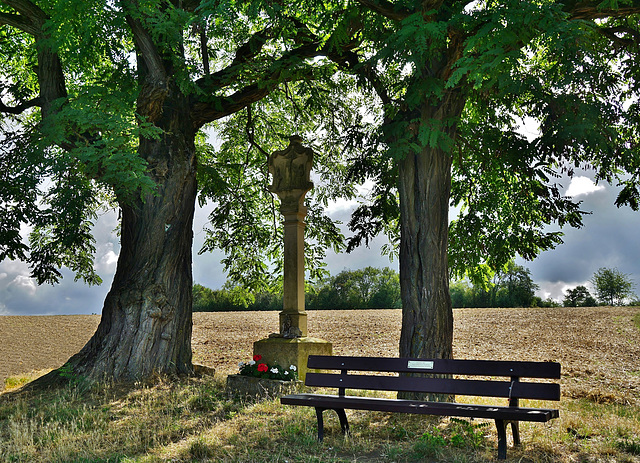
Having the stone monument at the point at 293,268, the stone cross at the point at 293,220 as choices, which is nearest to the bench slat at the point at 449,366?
the stone monument at the point at 293,268

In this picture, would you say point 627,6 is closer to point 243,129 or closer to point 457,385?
point 457,385

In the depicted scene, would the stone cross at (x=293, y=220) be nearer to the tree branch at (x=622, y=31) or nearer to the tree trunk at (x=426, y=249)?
the tree trunk at (x=426, y=249)

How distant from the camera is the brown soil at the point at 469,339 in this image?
12742 mm

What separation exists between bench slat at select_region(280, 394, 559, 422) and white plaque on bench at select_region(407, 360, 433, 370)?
421 millimetres

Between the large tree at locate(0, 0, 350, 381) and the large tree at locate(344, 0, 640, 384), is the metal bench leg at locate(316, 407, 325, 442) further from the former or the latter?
the large tree at locate(0, 0, 350, 381)

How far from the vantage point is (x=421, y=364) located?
616cm

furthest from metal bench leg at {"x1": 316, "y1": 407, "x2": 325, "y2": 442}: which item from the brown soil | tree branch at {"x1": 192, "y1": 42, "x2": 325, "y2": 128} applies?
tree branch at {"x1": 192, "y1": 42, "x2": 325, "y2": 128}

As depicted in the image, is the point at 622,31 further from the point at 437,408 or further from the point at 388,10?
the point at 437,408

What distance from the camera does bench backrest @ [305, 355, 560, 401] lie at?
18.0ft

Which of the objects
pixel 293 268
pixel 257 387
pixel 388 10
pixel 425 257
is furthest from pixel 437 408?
pixel 293 268

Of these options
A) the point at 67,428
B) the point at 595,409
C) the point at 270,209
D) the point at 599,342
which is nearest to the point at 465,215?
the point at 595,409

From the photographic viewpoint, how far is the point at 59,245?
14.3m

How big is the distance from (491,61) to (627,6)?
3678 mm

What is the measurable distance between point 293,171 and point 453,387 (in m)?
6.06
